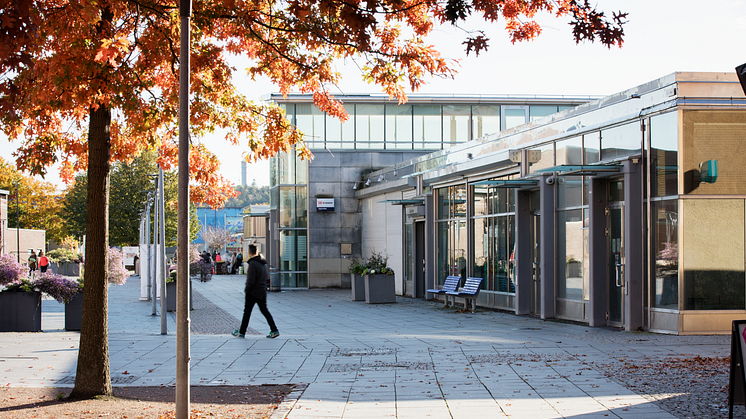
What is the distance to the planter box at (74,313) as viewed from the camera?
46.6 feet

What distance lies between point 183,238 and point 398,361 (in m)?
4.68

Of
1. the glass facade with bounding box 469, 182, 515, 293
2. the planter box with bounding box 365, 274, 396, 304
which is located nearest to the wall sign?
the planter box with bounding box 365, 274, 396, 304

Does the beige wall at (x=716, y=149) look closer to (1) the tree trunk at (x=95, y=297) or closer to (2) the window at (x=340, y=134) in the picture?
(1) the tree trunk at (x=95, y=297)

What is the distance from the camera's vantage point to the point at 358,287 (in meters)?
22.4

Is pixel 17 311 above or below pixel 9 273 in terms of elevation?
below

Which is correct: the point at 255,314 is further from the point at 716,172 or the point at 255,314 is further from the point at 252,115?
the point at 716,172

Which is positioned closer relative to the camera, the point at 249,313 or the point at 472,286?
the point at 249,313

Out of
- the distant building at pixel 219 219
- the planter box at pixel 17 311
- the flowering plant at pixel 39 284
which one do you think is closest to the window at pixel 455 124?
the flowering plant at pixel 39 284

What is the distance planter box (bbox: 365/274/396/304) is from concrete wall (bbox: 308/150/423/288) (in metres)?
8.90

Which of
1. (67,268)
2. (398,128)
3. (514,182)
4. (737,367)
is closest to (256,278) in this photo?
(514,182)

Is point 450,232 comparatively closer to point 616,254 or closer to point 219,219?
point 616,254

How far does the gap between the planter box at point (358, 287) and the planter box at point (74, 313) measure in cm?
961

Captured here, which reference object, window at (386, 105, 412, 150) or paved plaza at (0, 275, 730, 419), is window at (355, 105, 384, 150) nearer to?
window at (386, 105, 412, 150)

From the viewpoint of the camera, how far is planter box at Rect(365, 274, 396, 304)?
69.3ft
